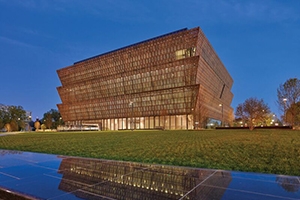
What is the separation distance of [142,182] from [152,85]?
78917mm

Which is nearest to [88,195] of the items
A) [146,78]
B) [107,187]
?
[107,187]

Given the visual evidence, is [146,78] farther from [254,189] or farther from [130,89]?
[254,189]

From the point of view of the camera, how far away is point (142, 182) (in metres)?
4.54

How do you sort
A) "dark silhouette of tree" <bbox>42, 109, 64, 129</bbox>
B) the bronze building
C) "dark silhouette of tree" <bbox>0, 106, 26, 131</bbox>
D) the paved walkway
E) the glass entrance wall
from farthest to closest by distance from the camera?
"dark silhouette of tree" <bbox>42, 109, 64, 129</bbox> < "dark silhouette of tree" <bbox>0, 106, 26, 131</bbox> < the glass entrance wall < the bronze building < the paved walkway

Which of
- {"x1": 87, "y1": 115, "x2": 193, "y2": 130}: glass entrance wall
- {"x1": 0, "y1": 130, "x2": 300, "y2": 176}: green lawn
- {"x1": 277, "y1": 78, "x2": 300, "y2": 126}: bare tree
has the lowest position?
{"x1": 0, "y1": 130, "x2": 300, "y2": 176}: green lawn

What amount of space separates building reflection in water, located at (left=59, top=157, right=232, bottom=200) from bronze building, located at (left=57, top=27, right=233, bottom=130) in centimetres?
6126

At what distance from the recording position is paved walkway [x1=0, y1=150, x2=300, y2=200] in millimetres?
3740

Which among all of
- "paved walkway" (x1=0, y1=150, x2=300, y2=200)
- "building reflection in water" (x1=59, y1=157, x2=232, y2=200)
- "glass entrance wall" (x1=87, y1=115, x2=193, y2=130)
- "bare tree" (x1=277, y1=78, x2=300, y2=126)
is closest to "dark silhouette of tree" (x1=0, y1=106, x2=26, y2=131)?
"glass entrance wall" (x1=87, y1=115, x2=193, y2=130)

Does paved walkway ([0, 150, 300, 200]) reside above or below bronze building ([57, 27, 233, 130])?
below

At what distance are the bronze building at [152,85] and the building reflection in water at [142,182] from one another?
61262 mm

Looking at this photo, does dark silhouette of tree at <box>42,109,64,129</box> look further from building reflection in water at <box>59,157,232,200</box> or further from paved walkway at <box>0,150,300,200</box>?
building reflection in water at <box>59,157,232,200</box>

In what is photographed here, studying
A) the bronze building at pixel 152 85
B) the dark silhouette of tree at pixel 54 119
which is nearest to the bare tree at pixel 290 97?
the bronze building at pixel 152 85

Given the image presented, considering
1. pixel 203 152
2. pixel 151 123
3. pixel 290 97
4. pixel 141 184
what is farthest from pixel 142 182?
pixel 151 123

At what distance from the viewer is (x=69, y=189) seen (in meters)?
4.12
